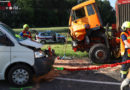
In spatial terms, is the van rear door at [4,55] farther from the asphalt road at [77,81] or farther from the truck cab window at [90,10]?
the truck cab window at [90,10]

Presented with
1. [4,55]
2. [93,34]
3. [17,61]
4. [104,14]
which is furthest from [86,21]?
[104,14]

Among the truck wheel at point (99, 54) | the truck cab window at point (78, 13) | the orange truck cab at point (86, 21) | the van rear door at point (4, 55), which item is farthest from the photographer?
the truck cab window at point (78, 13)

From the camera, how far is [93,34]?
893cm

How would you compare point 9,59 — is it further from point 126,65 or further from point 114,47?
point 114,47

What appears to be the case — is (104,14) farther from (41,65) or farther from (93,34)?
(41,65)

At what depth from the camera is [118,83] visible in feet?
19.0

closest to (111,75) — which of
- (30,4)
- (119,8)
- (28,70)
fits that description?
(28,70)

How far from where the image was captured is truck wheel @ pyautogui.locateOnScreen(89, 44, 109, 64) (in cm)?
828

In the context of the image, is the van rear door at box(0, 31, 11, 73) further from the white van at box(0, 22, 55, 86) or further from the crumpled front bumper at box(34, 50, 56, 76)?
the crumpled front bumper at box(34, 50, 56, 76)

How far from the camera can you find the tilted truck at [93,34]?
835cm

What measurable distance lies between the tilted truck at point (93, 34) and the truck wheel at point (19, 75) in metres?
3.73

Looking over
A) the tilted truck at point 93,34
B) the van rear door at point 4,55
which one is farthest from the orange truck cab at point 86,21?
the van rear door at point 4,55

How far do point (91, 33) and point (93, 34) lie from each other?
4.6 inches

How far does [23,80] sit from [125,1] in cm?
667
